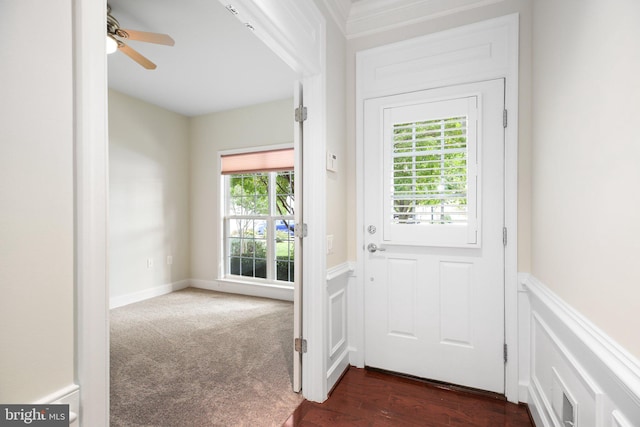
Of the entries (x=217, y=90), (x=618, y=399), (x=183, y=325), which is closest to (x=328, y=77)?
(x=618, y=399)

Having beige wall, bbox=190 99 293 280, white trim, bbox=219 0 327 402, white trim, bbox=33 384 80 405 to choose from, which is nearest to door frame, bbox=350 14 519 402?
white trim, bbox=219 0 327 402

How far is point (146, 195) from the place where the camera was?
425 centimetres

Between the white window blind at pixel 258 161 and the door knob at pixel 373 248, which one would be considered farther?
the white window blind at pixel 258 161

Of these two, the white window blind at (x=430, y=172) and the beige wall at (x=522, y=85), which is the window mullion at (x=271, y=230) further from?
the beige wall at (x=522, y=85)

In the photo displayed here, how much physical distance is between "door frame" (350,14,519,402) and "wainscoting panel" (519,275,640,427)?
0.09 meters

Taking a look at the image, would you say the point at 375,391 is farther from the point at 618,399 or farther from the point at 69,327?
the point at 69,327

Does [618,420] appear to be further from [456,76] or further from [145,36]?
[145,36]

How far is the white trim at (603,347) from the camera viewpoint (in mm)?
792

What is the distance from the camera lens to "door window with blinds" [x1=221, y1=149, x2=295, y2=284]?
433cm

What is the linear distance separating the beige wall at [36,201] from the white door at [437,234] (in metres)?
1.87

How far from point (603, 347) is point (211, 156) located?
473cm

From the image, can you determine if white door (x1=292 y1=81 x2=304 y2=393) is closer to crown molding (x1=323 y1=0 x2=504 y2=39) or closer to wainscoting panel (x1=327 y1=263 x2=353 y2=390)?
wainscoting panel (x1=327 y1=263 x2=353 y2=390)

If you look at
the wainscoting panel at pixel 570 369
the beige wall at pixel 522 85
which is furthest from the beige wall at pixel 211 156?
the wainscoting panel at pixel 570 369

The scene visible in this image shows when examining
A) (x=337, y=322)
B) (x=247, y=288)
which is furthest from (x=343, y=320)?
(x=247, y=288)
